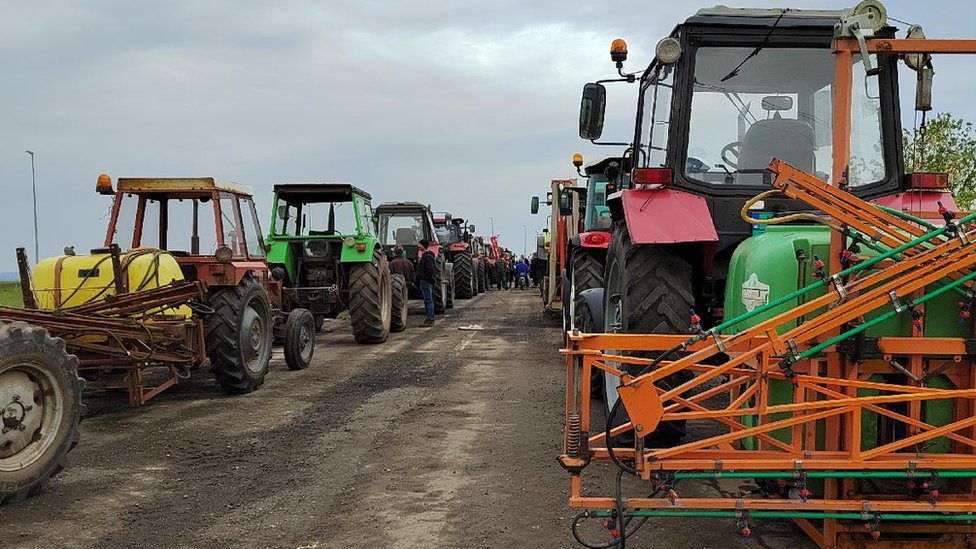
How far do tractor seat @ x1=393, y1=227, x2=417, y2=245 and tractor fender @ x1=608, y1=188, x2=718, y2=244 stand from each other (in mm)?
12488

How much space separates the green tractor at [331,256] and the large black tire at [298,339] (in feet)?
5.41

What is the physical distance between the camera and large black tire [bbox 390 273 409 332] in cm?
1309

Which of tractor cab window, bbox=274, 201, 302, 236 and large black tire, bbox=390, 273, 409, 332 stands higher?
tractor cab window, bbox=274, 201, 302, 236

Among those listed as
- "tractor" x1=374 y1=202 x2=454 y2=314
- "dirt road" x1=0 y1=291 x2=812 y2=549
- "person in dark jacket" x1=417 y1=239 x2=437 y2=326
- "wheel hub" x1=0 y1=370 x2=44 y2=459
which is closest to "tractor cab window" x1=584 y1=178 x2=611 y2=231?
"dirt road" x1=0 y1=291 x2=812 y2=549

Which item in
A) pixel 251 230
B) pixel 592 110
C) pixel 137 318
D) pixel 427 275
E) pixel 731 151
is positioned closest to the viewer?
pixel 731 151

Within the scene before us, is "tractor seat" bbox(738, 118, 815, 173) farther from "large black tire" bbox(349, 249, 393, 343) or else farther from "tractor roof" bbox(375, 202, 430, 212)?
"tractor roof" bbox(375, 202, 430, 212)

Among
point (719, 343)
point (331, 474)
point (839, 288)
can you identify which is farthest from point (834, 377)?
point (331, 474)

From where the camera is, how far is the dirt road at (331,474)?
12.7 ft

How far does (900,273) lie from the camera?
10.2 feet

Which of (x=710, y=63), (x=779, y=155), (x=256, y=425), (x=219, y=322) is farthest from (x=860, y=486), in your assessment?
(x=219, y=322)

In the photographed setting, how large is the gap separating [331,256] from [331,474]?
23.6ft

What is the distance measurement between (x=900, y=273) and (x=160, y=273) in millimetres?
5786

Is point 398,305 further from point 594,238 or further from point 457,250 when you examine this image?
point 457,250

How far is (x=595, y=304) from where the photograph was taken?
583 cm
